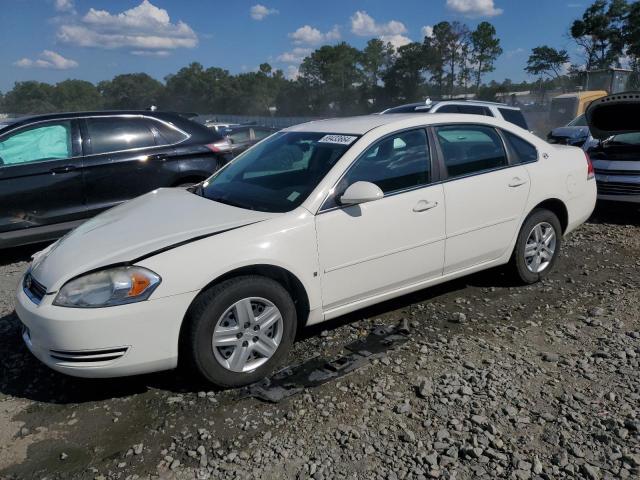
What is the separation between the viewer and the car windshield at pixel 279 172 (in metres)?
3.69

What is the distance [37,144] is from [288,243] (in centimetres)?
421

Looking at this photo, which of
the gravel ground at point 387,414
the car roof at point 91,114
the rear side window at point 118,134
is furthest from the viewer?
the rear side window at point 118,134

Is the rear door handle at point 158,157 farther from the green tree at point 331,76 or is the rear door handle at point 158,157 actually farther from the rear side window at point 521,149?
the green tree at point 331,76

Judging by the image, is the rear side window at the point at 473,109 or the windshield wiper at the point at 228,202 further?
the rear side window at the point at 473,109

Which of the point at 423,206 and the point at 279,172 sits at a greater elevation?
the point at 279,172

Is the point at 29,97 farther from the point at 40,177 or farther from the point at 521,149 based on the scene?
the point at 521,149

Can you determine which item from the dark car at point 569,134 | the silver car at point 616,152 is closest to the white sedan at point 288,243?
the silver car at point 616,152

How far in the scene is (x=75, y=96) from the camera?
306ft

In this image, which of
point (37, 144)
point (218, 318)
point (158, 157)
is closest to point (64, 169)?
point (37, 144)

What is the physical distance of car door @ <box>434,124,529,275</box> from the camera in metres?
4.19

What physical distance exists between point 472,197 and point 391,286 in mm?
998

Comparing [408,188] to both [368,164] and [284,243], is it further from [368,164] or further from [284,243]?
[284,243]

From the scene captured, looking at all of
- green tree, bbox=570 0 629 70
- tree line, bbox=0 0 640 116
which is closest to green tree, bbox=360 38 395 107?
tree line, bbox=0 0 640 116

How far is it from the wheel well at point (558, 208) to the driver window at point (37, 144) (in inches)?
202
